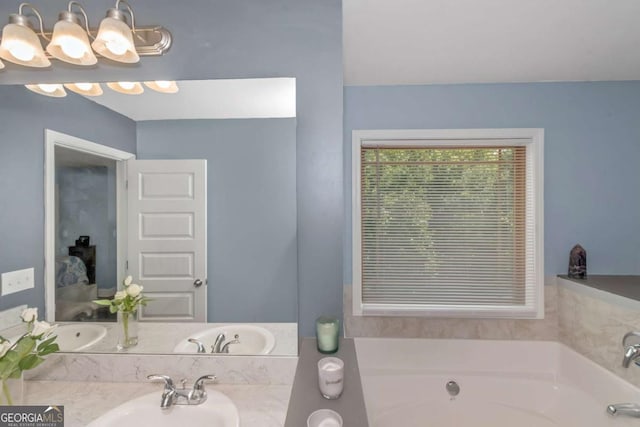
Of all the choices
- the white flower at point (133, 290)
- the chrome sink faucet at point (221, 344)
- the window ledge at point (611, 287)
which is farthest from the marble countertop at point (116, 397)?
the window ledge at point (611, 287)

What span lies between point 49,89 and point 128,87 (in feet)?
1.20

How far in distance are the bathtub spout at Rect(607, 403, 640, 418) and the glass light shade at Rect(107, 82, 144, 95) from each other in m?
2.75

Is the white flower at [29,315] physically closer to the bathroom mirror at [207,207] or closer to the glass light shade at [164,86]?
the bathroom mirror at [207,207]

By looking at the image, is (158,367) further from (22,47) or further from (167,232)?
(22,47)

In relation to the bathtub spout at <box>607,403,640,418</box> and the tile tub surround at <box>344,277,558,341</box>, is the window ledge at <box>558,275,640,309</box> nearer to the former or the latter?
the tile tub surround at <box>344,277,558,341</box>

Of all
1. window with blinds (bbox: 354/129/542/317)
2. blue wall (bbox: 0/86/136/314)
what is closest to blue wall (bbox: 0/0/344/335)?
blue wall (bbox: 0/86/136/314)

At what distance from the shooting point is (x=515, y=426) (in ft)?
5.22

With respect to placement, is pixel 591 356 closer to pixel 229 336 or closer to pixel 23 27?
pixel 229 336

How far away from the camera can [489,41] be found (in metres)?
1.38

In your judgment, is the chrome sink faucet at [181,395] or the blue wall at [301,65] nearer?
the chrome sink faucet at [181,395]

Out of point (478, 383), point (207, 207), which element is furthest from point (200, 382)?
point (478, 383)

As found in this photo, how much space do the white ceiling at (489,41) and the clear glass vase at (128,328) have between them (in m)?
1.68

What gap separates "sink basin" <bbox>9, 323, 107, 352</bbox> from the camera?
3.92 ft

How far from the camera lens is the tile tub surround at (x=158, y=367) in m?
1.12
